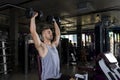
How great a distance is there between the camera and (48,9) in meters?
10.4

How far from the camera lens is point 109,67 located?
3.85m

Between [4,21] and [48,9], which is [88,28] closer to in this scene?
[4,21]

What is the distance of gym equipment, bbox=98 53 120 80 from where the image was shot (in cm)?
380

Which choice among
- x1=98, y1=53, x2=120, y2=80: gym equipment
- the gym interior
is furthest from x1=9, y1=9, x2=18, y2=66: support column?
x1=98, y1=53, x2=120, y2=80: gym equipment

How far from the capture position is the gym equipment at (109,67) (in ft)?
12.5

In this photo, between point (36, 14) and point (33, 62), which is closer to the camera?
point (36, 14)

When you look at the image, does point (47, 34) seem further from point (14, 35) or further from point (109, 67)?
point (14, 35)

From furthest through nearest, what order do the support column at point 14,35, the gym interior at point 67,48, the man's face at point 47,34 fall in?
the support column at point 14,35 → the gym interior at point 67,48 → the man's face at point 47,34

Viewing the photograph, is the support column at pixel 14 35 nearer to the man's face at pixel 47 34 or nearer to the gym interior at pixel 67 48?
the gym interior at pixel 67 48

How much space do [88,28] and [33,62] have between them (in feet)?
31.7

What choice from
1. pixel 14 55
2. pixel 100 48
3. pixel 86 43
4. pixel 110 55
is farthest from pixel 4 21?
pixel 110 55

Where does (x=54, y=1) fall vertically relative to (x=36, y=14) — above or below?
above

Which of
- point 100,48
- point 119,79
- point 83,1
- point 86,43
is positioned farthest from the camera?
point 86,43

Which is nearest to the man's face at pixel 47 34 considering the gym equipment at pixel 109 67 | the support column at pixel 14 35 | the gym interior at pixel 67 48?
the gym interior at pixel 67 48
